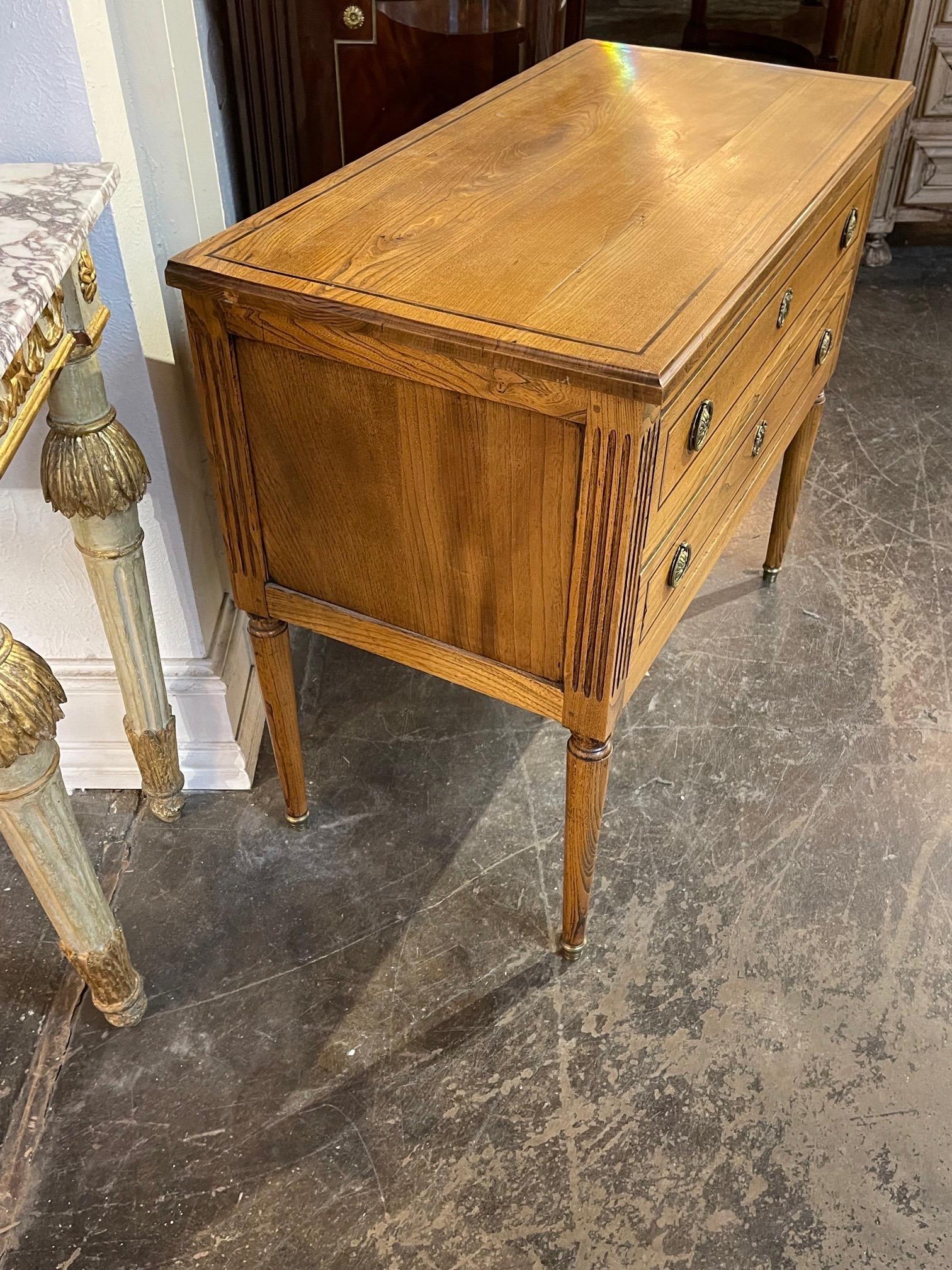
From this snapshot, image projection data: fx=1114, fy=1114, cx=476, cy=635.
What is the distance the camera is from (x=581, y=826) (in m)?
1.36

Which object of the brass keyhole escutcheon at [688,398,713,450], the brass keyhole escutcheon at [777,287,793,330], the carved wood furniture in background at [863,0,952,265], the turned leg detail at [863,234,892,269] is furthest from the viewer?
the turned leg detail at [863,234,892,269]

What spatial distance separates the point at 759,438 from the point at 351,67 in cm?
110

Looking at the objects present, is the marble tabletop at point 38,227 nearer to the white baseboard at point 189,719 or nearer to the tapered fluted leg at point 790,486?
the white baseboard at point 189,719

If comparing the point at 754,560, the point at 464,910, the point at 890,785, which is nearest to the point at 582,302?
the point at 464,910

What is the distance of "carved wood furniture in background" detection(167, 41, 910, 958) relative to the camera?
1082 millimetres

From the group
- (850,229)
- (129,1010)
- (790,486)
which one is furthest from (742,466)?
(129,1010)

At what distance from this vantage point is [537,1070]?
140cm

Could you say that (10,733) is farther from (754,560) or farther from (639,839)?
(754,560)

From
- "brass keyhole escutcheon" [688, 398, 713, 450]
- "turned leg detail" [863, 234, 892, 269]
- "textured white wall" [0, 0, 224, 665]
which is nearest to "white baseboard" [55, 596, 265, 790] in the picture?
"textured white wall" [0, 0, 224, 665]

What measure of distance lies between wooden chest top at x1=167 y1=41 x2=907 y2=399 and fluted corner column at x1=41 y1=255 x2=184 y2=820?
22 cm

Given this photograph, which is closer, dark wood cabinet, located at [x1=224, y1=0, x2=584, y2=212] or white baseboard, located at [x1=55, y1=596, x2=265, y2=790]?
white baseboard, located at [x1=55, y1=596, x2=265, y2=790]

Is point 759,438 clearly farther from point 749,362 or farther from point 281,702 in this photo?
point 281,702

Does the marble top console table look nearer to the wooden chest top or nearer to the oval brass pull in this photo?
the wooden chest top

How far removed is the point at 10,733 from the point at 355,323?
0.51 metres
